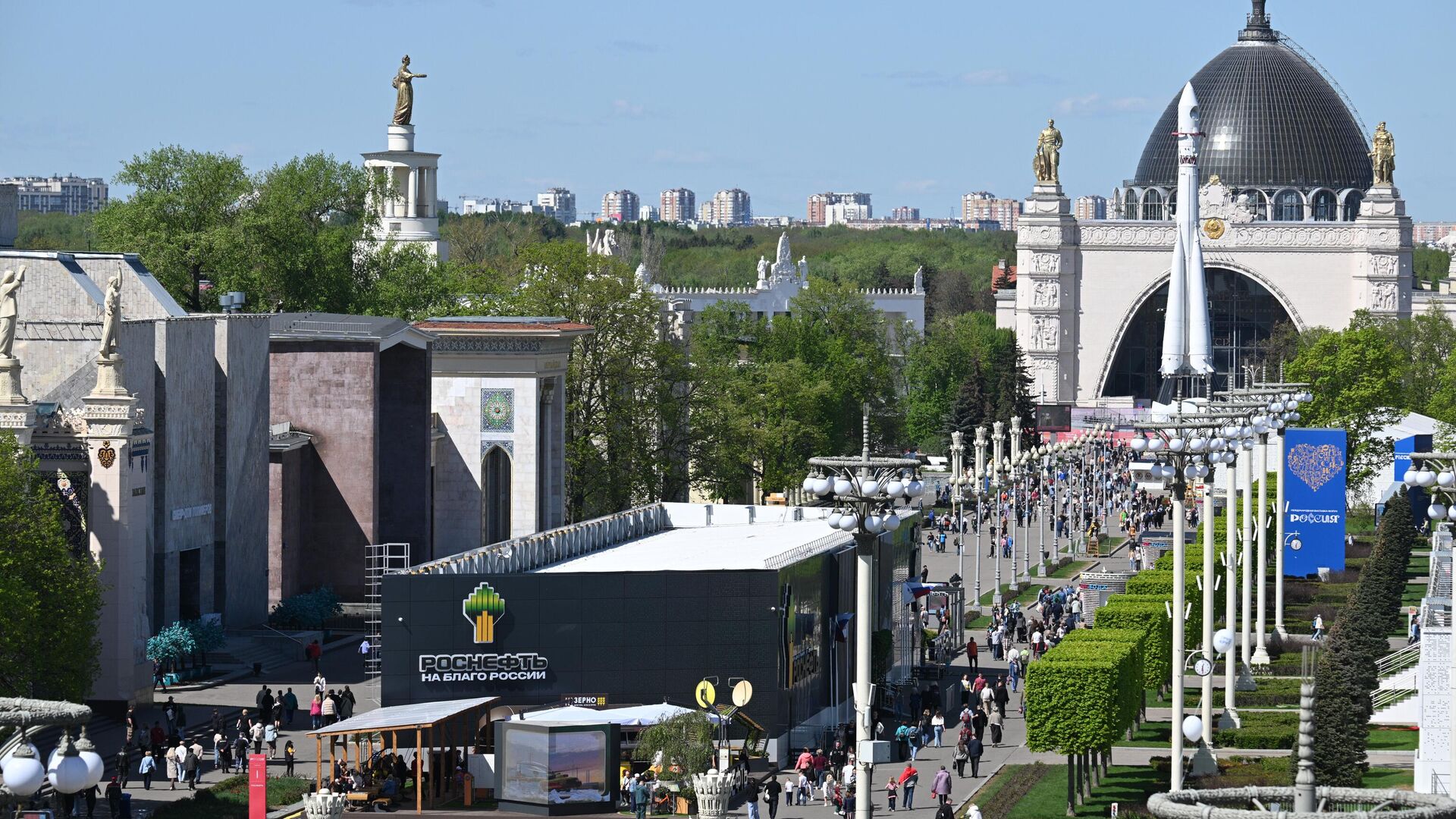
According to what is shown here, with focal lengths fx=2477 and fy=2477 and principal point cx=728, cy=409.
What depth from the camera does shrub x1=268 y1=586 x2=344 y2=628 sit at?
51219 mm

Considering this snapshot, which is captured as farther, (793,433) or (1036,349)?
Result: (1036,349)

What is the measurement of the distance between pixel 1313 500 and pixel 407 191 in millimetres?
36766

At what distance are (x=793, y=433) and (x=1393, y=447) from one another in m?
18.5

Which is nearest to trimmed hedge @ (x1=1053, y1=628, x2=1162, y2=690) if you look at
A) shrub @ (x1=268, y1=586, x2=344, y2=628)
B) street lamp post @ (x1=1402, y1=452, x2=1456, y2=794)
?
street lamp post @ (x1=1402, y1=452, x2=1456, y2=794)

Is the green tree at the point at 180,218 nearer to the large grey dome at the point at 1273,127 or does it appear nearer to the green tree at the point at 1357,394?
the green tree at the point at 1357,394

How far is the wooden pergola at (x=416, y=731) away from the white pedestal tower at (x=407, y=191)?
44.7 meters

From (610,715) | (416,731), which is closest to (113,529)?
(416,731)

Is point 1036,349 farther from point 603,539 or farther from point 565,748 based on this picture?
point 565,748

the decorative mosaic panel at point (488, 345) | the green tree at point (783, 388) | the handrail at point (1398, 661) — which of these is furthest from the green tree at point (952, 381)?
the handrail at point (1398, 661)

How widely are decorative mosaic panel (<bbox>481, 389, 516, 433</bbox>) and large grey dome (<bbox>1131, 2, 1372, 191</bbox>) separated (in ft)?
251

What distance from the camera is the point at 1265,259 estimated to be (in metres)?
120

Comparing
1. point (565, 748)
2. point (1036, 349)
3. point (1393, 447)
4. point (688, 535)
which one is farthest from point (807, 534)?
point (1036, 349)

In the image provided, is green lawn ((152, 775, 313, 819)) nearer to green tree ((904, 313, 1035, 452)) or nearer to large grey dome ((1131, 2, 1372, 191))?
green tree ((904, 313, 1035, 452))

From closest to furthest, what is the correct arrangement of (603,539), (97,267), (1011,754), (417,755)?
(417,755), (1011,754), (603,539), (97,267)
